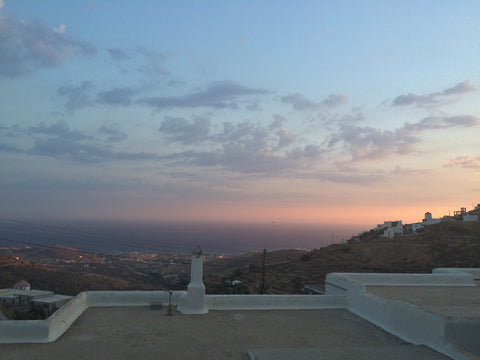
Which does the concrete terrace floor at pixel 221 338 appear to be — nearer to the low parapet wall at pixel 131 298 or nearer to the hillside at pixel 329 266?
the low parapet wall at pixel 131 298

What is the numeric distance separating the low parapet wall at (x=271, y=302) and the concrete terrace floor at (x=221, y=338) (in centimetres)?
28

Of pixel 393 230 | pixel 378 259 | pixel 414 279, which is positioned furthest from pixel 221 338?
pixel 393 230

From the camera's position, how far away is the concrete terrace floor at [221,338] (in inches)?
220

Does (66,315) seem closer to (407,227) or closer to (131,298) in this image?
(131,298)

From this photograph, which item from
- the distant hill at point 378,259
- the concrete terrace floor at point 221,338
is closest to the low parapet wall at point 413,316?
the concrete terrace floor at point 221,338

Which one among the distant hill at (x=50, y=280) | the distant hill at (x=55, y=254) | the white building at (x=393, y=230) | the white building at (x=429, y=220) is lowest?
the distant hill at (x=55, y=254)

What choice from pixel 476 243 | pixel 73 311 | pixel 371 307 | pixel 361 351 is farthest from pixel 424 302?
pixel 476 243

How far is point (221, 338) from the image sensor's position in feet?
21.9

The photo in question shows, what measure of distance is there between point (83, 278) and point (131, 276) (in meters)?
11.4

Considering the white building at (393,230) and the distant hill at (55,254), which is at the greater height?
the white building at (393,230)

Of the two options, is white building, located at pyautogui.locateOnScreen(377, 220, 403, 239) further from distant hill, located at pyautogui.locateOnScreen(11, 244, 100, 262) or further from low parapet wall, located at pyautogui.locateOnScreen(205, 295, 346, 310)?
distant hill, located at pyautogui.locateOnScreen(11, 244, 100, 262)

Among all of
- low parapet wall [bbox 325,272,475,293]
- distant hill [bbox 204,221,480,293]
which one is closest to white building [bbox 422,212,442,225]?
distant hill [bbox 204,221,480,293]

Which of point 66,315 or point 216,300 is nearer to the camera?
point 66,315

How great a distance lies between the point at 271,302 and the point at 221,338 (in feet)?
8.69
